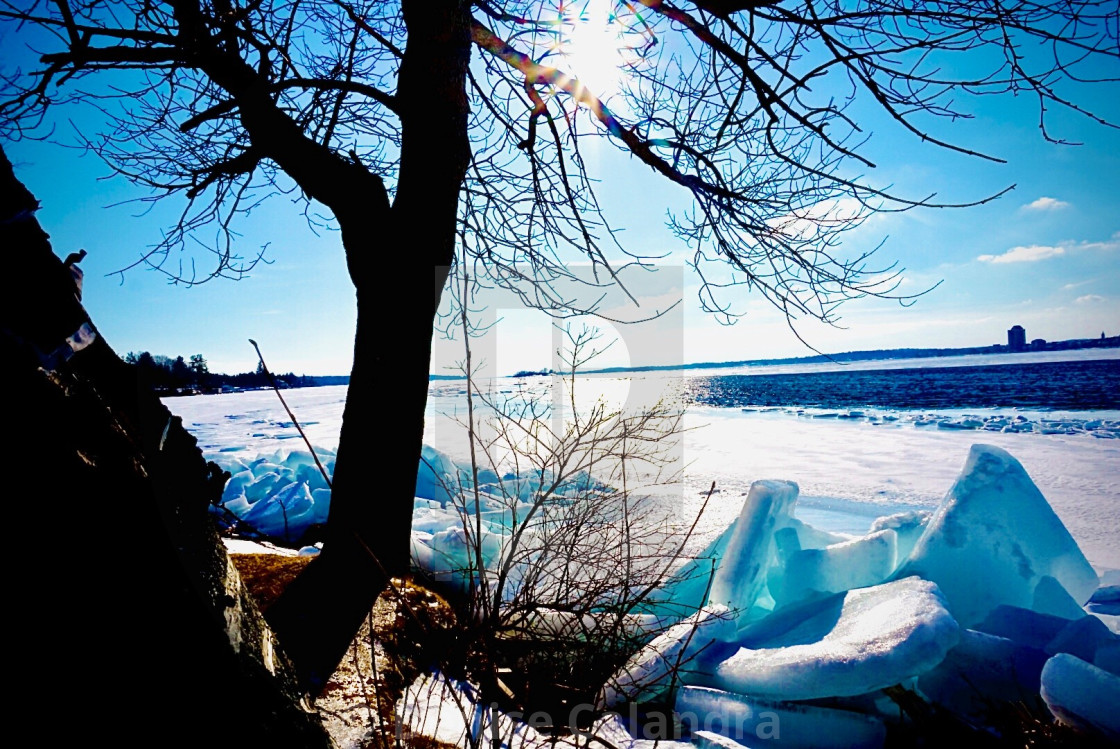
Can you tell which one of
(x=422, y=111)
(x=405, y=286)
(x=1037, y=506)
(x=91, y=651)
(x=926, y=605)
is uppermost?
(x=422, y=111)

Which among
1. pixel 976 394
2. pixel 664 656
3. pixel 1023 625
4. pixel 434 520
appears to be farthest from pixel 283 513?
pixel 976 394

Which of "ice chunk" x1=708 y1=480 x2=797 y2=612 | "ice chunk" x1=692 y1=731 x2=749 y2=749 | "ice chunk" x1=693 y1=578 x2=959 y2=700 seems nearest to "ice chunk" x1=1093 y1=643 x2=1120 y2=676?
"ice chunk" x1=693 y1=578 x2=959 y2=700

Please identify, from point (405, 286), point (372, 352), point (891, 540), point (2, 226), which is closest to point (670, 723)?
point (891, 540)

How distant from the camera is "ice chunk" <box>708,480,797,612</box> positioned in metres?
2.82

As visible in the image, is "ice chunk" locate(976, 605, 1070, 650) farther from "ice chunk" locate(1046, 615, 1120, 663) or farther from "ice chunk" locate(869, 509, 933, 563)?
"ice chunk" locate(869, 509, 933, 563)

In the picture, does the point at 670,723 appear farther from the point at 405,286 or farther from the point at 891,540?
the point at 405,286

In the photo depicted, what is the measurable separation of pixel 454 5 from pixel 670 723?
3.29 metres

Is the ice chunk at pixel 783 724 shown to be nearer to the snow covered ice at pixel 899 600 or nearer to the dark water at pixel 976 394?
the snow covered ice at pixel 899 600

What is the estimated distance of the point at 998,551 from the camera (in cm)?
270

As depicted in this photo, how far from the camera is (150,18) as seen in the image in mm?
2270

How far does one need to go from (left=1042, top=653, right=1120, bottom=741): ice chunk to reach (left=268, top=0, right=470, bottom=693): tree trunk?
2477mm

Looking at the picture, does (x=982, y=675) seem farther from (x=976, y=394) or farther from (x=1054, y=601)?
(x=976, y=394)

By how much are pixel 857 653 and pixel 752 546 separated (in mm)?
846

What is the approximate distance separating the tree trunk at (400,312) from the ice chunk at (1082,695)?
2477mm
